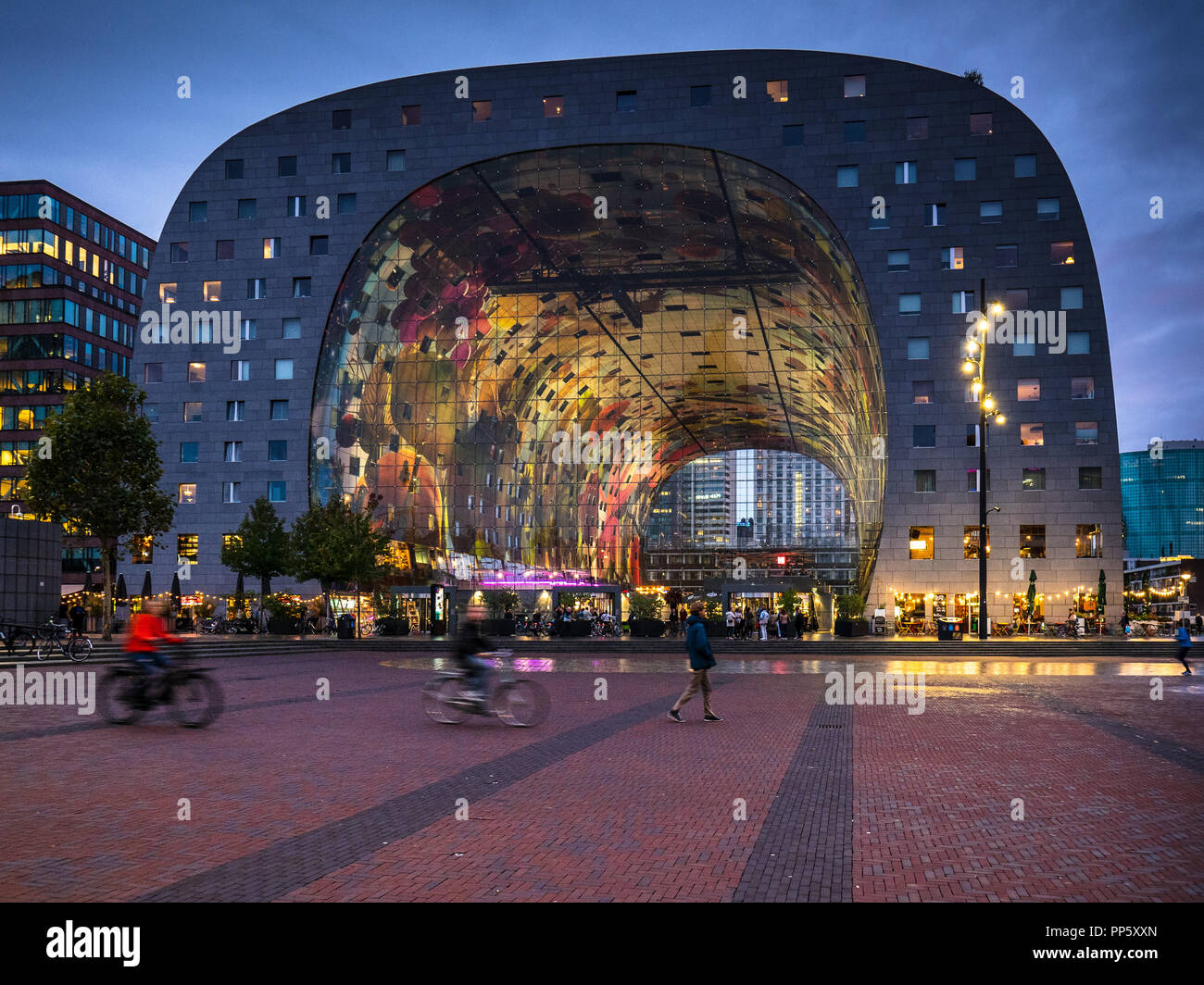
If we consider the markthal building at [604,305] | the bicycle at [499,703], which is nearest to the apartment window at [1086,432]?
the markthal building at [604,305]

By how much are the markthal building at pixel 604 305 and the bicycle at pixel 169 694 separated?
39.4 metres

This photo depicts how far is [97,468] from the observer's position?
35.9 meters

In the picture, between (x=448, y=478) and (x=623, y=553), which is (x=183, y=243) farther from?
(x=623, y=553)

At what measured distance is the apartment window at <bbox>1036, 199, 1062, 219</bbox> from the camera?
5297cm

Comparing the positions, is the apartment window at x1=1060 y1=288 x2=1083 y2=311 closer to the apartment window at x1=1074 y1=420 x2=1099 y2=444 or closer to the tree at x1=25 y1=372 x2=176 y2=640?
the apartment window at x1=1074 y1=420 x2=1099 y2=444

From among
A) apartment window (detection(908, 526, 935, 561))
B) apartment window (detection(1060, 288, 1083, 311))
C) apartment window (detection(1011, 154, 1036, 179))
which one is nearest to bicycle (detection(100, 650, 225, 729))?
apartment window (detection(908, 526, 935, 561))

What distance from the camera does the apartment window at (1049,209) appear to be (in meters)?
53.0

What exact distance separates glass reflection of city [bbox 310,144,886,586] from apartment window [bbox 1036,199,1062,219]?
10.2m

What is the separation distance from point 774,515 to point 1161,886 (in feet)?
448

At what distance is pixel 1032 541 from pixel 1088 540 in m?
2.86

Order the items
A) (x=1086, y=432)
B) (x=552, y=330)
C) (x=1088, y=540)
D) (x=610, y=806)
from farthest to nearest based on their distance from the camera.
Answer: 1. (x=552, y=330)
2. (x=1086, y=432)
3. (x=1088, y=540)
4. (x=610, y=806)

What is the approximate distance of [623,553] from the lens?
7194cm

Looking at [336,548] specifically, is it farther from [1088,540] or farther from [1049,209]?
[1049,209]

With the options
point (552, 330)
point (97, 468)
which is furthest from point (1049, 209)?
point (97, 468)
